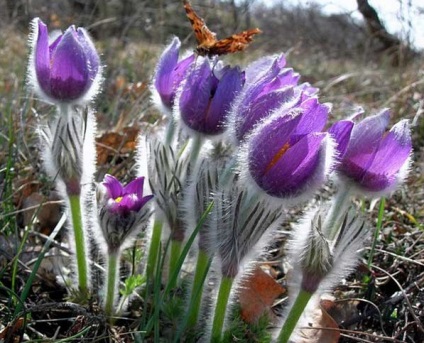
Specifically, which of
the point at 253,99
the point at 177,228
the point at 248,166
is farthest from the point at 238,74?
the point at 177,228

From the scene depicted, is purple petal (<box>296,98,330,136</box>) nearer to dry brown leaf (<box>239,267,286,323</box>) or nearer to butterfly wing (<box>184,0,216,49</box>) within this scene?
butterfly wing (<box>184,0,216,49</box>)

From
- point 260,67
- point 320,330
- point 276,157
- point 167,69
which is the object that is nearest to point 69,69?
point 167,69

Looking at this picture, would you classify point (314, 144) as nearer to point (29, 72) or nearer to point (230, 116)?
point (230, 116)

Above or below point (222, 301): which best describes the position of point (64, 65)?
above

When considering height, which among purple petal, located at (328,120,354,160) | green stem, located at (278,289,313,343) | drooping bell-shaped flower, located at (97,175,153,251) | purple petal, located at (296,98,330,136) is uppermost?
purple petal, located at (296,98,330,136)

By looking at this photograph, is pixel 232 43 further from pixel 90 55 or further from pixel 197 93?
pixel 90 55

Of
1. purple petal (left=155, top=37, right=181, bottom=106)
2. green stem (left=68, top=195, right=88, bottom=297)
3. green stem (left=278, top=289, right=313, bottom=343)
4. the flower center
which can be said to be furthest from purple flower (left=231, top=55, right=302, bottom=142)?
green stem (left=68, top=195, right=88, bottom=297)
